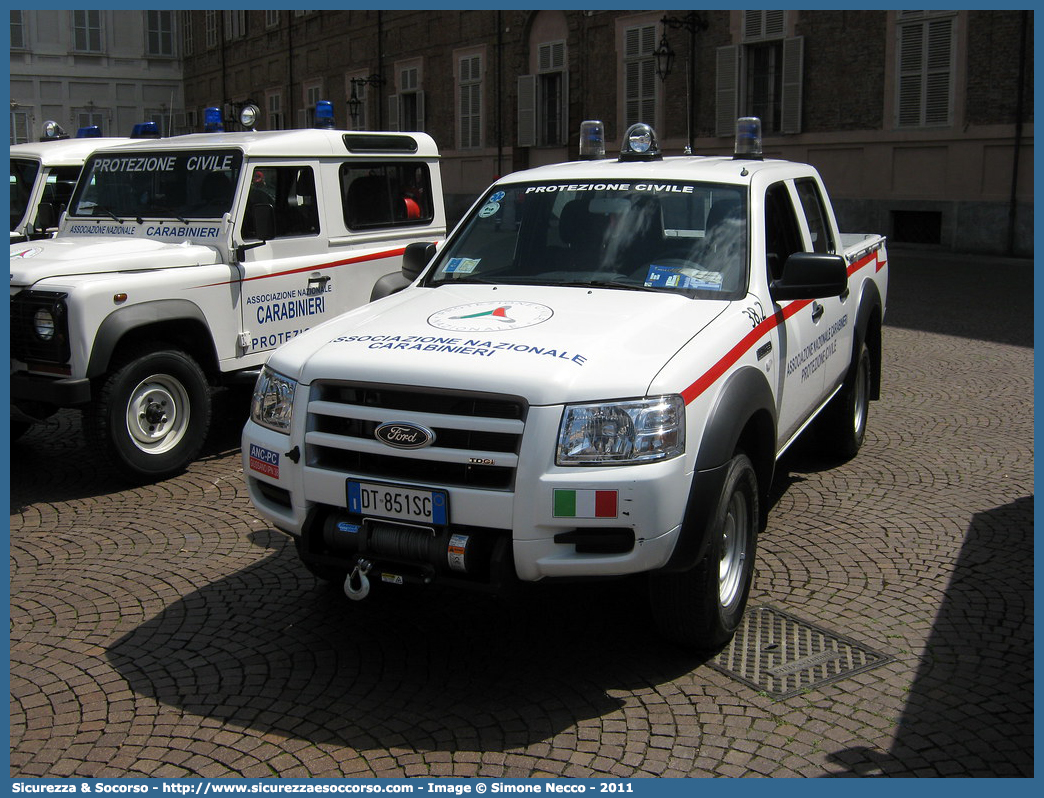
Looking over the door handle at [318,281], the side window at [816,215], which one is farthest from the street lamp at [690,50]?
the side window at [816,215]

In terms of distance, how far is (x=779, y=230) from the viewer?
5.32m

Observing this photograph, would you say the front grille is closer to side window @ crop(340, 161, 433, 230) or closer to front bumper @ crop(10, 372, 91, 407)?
front bumper @ crop(10, 372, 91, 407)

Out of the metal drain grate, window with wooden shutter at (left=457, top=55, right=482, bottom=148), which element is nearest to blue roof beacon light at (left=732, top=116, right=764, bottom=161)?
the metal drain grate

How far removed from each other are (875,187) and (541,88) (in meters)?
10.9

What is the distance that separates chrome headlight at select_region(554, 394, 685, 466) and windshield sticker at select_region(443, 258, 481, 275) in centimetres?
174

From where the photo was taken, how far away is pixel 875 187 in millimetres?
21922

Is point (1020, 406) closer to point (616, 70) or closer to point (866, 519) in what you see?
point (866, 519)

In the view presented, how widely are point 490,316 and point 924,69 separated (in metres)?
19.1

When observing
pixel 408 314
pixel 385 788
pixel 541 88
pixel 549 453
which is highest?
pixel 541 88

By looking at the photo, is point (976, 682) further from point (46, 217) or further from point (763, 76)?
point (763, 76)

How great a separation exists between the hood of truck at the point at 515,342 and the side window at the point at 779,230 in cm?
75

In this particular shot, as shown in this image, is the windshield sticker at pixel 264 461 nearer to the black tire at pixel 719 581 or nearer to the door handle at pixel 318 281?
the black tire at pixel 719 581

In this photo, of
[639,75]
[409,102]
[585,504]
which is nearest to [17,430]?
[585,504]

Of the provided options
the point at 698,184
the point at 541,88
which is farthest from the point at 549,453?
the point at 541,88
